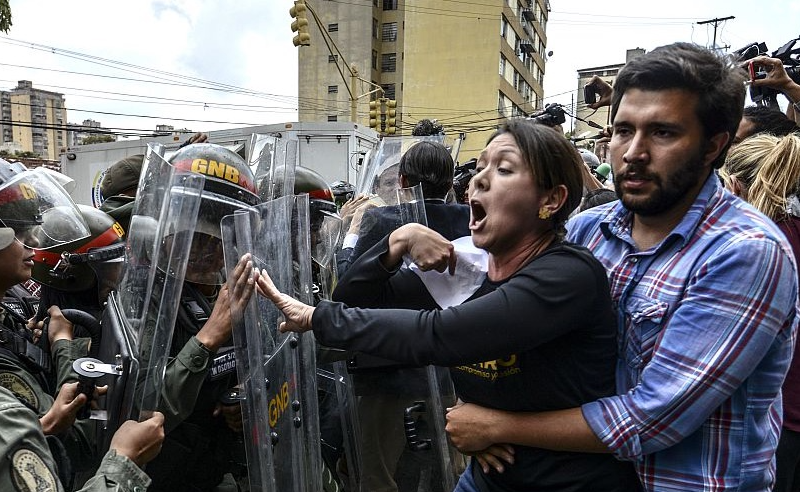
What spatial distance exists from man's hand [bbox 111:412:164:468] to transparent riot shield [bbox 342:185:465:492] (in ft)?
3.87

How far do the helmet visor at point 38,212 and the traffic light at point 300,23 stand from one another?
10.3m

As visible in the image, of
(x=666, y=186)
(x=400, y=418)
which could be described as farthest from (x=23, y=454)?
(x=400, y=418)

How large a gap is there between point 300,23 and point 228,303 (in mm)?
11415

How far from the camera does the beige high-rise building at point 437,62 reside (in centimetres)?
3719

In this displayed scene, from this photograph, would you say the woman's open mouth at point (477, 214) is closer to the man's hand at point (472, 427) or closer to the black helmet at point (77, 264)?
the man's hand at point (472, 427)

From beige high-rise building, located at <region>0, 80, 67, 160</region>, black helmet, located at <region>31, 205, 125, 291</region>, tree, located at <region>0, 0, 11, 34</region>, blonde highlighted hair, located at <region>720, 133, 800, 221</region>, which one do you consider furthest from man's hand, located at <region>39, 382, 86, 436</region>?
beige high-rise building, located at <region>0, 80, 67, 160</region>

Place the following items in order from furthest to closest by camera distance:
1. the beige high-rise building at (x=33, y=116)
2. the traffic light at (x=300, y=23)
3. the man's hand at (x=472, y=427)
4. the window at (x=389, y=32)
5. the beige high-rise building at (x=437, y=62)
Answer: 1. the beige high-rise building at (x=33, y=116)
2. the window at (x=389, y=32)
3. the beige high-rise building at (x=437, y=62)
4. the traffic light at (x=300, y=23)
5. the man's hand at (x=472, y=427)

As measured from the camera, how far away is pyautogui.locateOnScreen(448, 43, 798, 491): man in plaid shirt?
128 cm

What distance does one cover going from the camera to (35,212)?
7.15 feet

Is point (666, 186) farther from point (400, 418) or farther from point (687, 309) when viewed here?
point (400, 418)

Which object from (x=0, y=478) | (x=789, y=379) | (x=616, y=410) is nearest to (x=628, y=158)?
(x=616, y=410)

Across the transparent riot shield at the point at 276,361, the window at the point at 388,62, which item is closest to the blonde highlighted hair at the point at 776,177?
the transparent riot shield at the point at 276,361

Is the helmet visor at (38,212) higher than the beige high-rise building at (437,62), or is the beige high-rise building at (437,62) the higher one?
the beige high-rise building at (437,62)

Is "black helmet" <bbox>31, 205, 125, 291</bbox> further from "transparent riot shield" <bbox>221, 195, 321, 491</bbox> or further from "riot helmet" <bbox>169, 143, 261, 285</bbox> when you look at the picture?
"transparent riot shield" <bbox>221, 195, 321, 491</bbox>
